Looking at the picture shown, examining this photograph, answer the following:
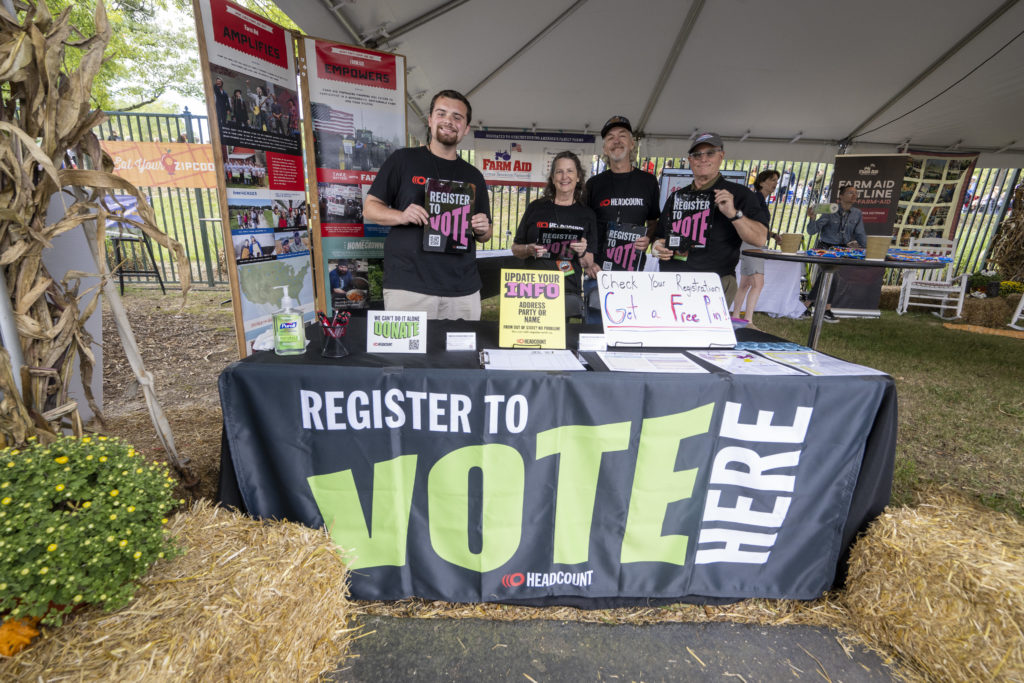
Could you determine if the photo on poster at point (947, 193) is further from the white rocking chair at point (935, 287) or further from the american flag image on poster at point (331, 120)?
the american flag image on poster at point (331, 120)

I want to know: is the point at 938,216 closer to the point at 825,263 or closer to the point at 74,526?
the point at 825,263

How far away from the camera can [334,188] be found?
3.38 meters

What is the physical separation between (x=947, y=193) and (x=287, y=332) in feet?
30.5

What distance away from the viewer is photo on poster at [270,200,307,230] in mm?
3010

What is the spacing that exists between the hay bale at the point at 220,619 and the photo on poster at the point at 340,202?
8.27ft

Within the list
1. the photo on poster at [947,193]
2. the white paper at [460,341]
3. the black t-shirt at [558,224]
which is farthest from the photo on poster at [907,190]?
the white paper at [460,341]

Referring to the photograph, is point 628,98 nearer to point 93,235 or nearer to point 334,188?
point 334,188

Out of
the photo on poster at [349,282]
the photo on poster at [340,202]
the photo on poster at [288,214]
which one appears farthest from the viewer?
the photo on poster at [349,282]

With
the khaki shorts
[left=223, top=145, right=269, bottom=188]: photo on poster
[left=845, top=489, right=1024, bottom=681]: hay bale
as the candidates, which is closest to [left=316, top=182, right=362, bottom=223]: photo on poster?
[left=223, top=145, right=269, bottom=188]: photo on poster

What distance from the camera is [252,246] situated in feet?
9.42

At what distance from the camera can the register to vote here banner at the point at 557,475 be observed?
55.1 inches

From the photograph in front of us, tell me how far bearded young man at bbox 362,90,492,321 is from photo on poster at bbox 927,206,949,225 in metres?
8.32

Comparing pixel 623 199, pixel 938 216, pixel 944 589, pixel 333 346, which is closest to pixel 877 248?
pixel 623 199

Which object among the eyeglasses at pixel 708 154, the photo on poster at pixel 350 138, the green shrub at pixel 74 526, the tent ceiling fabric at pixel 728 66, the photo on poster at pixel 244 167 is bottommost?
the green shrub at pixel 74 526
